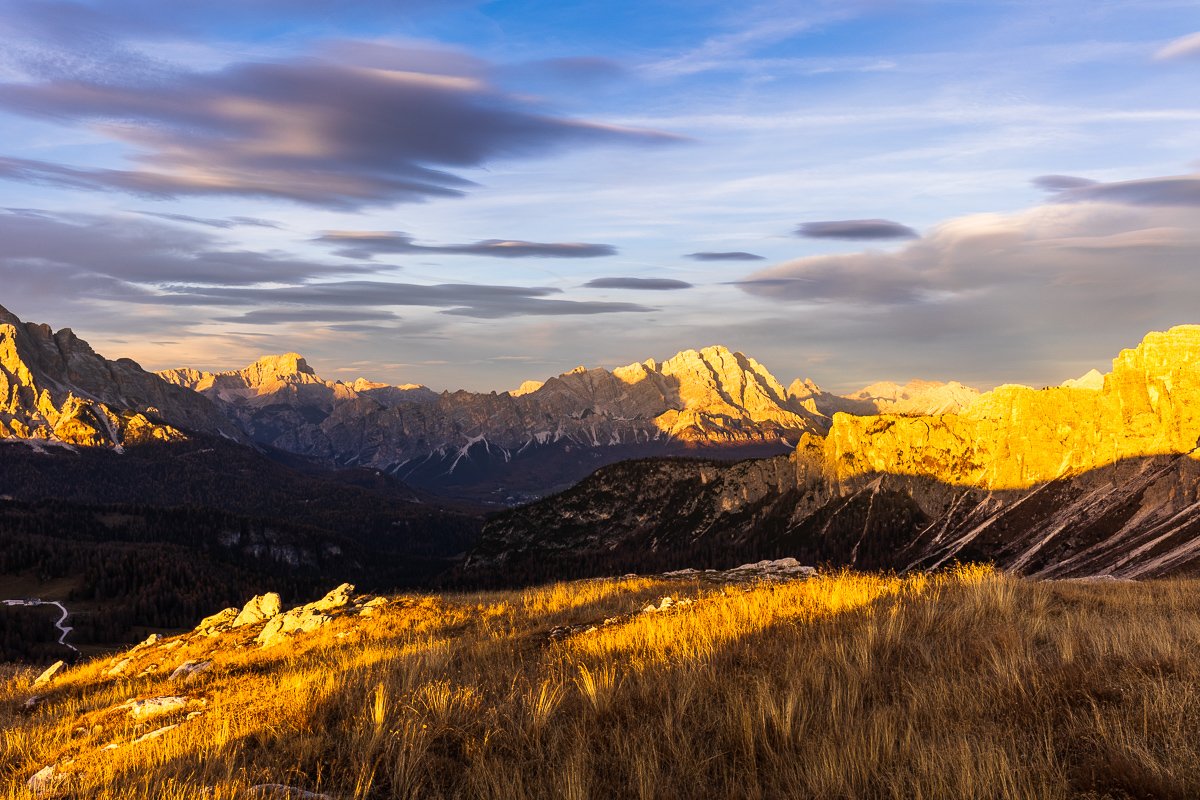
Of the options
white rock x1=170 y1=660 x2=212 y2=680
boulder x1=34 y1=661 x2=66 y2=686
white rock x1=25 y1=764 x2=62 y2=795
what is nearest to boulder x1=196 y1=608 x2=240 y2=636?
boulder x1=34 y1=661 x2=66 y2=686

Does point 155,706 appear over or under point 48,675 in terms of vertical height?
over

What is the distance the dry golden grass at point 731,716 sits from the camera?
6.49 m

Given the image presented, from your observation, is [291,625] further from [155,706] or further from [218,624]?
[155,706]

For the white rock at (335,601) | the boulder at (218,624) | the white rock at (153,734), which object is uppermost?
the white rock at (153,734)

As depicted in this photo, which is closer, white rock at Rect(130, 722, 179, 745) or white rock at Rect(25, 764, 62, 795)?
white rock at Rect(25, 764, 62, 795)

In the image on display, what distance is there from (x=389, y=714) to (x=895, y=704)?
592cm

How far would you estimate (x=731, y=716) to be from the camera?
802 centimetres

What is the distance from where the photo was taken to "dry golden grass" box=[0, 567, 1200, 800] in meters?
6.49

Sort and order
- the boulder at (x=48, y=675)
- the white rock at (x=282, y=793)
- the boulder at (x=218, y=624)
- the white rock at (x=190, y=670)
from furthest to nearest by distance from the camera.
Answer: the boulder at (x=218, y=624) < the boulder at (x=48, y=675) < the white rock at (x=190, y=670) < the white rock at (x=282, y=793)

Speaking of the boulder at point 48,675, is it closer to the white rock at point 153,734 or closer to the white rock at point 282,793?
the white rock at point 153,734

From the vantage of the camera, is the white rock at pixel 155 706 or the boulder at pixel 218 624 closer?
the white rock at pixel 155 706

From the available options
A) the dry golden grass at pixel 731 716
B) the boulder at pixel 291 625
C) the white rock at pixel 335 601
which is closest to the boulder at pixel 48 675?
the boulder at pixel 291 625

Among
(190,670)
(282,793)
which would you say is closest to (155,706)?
(190,670)

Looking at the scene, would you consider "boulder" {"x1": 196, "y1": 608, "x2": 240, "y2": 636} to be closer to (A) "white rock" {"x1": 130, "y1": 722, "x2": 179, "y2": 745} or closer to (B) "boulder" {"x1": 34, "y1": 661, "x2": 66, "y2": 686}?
(B) "boulder" {"x1": 34, "y1": 661, "x2": 66, "y2": 686}
